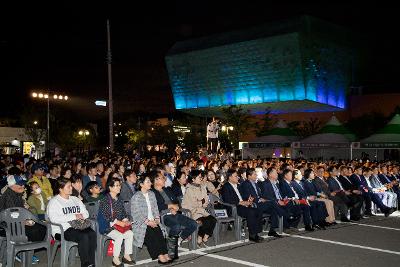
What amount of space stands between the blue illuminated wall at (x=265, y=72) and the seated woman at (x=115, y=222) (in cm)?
4162

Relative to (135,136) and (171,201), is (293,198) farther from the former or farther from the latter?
(135,136)

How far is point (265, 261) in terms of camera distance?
7223mm

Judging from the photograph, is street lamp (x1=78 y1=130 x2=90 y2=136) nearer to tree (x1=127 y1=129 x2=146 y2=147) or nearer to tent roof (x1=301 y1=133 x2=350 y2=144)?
tree (x1=127 y1=129 x2=146 y2=147)

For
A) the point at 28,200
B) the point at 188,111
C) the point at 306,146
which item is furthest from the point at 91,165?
the point at 188,111

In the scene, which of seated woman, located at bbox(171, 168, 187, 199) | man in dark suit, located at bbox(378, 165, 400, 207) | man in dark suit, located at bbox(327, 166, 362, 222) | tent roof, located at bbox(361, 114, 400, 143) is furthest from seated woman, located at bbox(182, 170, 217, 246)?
tent roof, located at bbox(361, 114, 400, 143)

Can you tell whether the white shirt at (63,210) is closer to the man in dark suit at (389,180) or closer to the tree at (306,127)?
the man in dark suit at (389,180)

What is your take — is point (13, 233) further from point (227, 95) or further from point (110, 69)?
point (227, 95)

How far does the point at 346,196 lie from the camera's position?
12031 mm


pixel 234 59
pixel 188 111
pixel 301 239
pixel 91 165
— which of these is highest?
pixel 234 59

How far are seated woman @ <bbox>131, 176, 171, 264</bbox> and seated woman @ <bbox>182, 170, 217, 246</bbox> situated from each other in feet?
3.64

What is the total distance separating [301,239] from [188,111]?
54.7 metres

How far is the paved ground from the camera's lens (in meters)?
7.16

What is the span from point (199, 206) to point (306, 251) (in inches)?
84.9

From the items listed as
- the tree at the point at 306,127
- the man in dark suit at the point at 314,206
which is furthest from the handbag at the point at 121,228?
the tree at the point at 306,127
